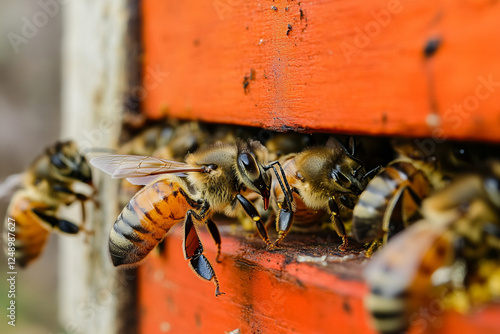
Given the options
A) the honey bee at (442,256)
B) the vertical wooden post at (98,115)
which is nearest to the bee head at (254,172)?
the honey bee at (442,256)

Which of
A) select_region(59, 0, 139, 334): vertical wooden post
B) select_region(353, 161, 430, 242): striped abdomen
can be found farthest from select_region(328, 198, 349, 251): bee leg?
select_region(59, 0, 139, 334): vertical wooden post

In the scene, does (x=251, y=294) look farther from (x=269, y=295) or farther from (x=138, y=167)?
(x=138, y=167)

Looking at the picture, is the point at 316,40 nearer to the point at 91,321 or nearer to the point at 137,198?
the point at 137,198

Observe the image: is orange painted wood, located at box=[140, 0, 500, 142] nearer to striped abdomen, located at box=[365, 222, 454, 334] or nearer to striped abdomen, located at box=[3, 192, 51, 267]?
striped abdomen, located at box=[365, 222, 454, 334]

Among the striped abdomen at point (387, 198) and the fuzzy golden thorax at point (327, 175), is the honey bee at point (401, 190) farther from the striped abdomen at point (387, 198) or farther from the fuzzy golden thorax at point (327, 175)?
the fuzzy golden thorax at point (327, 175)

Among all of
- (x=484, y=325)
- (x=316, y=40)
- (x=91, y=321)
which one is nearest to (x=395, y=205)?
(x=484, y=325)

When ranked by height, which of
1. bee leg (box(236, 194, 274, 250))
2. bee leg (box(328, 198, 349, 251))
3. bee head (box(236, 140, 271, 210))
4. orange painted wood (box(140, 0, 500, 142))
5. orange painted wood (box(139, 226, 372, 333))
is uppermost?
orange painted wood (box(140, 0, 500, 142))

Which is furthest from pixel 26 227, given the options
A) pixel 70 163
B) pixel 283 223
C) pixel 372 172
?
pixel 372 172
